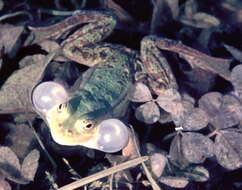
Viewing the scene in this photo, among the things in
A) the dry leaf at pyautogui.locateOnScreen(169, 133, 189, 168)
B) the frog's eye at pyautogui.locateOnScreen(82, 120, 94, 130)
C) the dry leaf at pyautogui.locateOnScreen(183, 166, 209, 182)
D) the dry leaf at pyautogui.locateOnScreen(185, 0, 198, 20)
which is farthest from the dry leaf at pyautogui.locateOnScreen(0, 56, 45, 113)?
the dry leaf at pyautogui.locateOnScreen(185, 0, 198, 20)

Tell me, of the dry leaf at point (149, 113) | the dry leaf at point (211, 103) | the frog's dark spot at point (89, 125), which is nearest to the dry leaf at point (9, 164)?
the frog's dark spot at point (89, 125)

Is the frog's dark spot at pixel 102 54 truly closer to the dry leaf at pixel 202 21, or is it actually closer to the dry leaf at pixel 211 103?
the dry leaf at pixel 202 21

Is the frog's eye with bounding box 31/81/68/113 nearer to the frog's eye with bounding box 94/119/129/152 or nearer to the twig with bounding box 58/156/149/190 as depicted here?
the frog's eye with bounding box 94/119/129/152

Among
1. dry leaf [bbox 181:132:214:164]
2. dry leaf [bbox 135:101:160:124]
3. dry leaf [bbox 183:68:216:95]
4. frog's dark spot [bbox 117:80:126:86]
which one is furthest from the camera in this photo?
dry leaf [bbox 183:68:216:95]

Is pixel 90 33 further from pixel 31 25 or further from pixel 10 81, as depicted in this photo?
pixel 10 81

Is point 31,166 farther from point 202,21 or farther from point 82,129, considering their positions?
point 202,21

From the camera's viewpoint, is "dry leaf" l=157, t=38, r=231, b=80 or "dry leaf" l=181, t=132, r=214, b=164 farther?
"dry leaf" l=157, t=38, r=231, b=80

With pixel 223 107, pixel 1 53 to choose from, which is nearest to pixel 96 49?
pixel 1 53

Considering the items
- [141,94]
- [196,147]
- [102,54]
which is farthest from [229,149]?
[102,54]

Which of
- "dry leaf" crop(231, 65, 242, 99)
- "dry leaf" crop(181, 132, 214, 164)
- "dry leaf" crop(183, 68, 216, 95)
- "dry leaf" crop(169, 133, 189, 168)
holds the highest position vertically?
"dry leaf" crop(231, 65, 242, 99)
